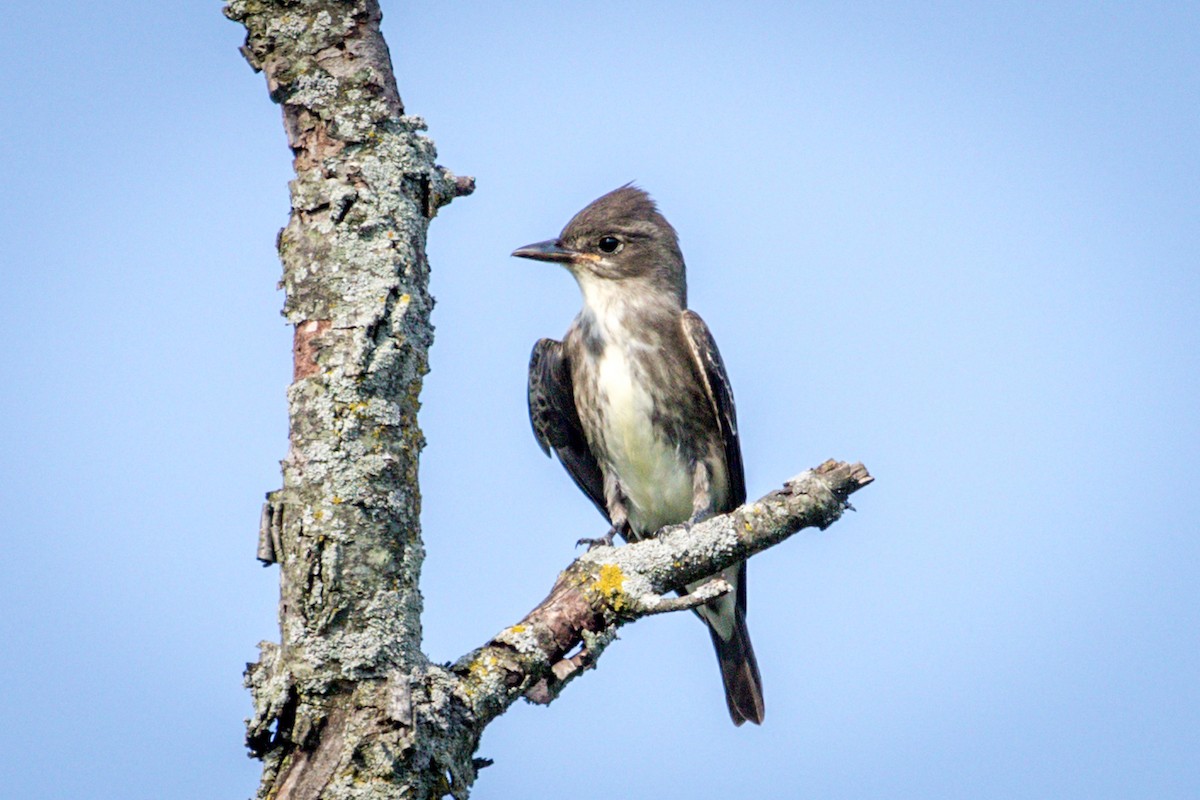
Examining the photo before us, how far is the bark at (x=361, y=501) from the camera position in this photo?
4445 millimetres

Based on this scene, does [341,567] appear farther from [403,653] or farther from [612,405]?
[612,405]

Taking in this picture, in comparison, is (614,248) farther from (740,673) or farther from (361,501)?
(361,501)

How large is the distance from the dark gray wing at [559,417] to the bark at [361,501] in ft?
11.5

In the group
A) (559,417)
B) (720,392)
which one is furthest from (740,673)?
(559,417)

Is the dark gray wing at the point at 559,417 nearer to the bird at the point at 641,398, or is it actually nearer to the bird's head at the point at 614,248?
the bird at the point at 641,398

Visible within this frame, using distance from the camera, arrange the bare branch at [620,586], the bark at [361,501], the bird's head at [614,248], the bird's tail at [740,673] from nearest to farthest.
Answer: the bark at [361,501], the bare branch at [620,586], the bird's tail at [740,673], the bird's head at [614,248]

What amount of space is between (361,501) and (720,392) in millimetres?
4198

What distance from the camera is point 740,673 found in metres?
8.57

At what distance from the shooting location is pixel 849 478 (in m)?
5.71

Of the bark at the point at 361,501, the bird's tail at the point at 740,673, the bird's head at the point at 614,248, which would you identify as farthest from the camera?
the bird's head at the point at 614,248

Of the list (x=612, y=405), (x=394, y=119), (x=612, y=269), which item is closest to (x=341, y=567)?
(x=394, y=119)

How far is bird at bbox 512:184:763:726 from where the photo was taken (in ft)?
28.1

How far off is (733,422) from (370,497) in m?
4.25

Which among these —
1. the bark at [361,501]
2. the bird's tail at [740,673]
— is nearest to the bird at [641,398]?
the bird's tail at [740,673]
